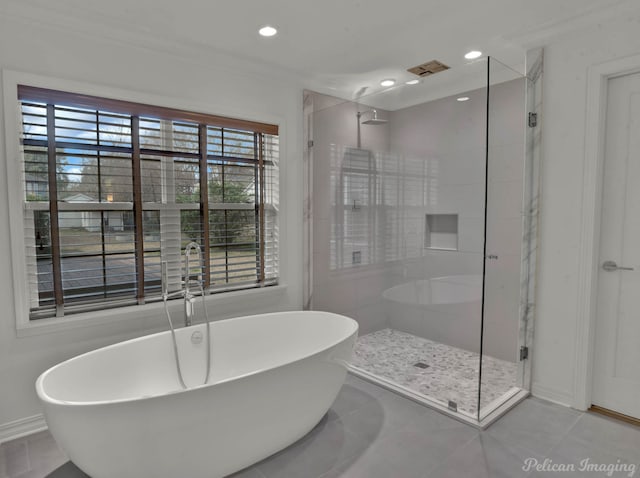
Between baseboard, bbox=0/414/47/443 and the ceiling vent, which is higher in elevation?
the ceiling vent

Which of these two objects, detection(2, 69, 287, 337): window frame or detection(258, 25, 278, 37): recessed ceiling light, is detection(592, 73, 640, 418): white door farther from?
detection(2, 69, 287, 337): window frame

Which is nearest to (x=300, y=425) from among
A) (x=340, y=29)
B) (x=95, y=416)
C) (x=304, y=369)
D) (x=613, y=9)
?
(x=304, y=369)

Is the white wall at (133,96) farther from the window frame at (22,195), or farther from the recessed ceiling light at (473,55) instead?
the recessed ceiling light at (473,55)

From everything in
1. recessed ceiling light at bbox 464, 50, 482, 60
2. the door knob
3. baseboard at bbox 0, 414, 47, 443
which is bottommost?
baseboard at bbox 0, 414, 47, 443

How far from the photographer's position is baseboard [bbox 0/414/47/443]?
2251 millimetres

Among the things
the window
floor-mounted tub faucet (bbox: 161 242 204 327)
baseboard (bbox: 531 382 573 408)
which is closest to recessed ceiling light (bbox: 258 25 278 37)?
the window

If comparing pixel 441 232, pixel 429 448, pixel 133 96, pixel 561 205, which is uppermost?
pixel 133 96

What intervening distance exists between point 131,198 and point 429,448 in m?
2.48

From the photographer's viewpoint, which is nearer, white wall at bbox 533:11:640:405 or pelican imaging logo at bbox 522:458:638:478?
pelican imaging logo at bbox 522:458:638:478

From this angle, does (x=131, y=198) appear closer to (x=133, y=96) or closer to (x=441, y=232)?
(x=133, y=96)

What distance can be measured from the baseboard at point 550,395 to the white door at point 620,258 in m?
0.20

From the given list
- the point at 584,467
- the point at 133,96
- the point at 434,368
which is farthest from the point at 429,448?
the point at 133,96

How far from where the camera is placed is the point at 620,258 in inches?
95.7

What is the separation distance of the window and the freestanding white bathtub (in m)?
0.54
